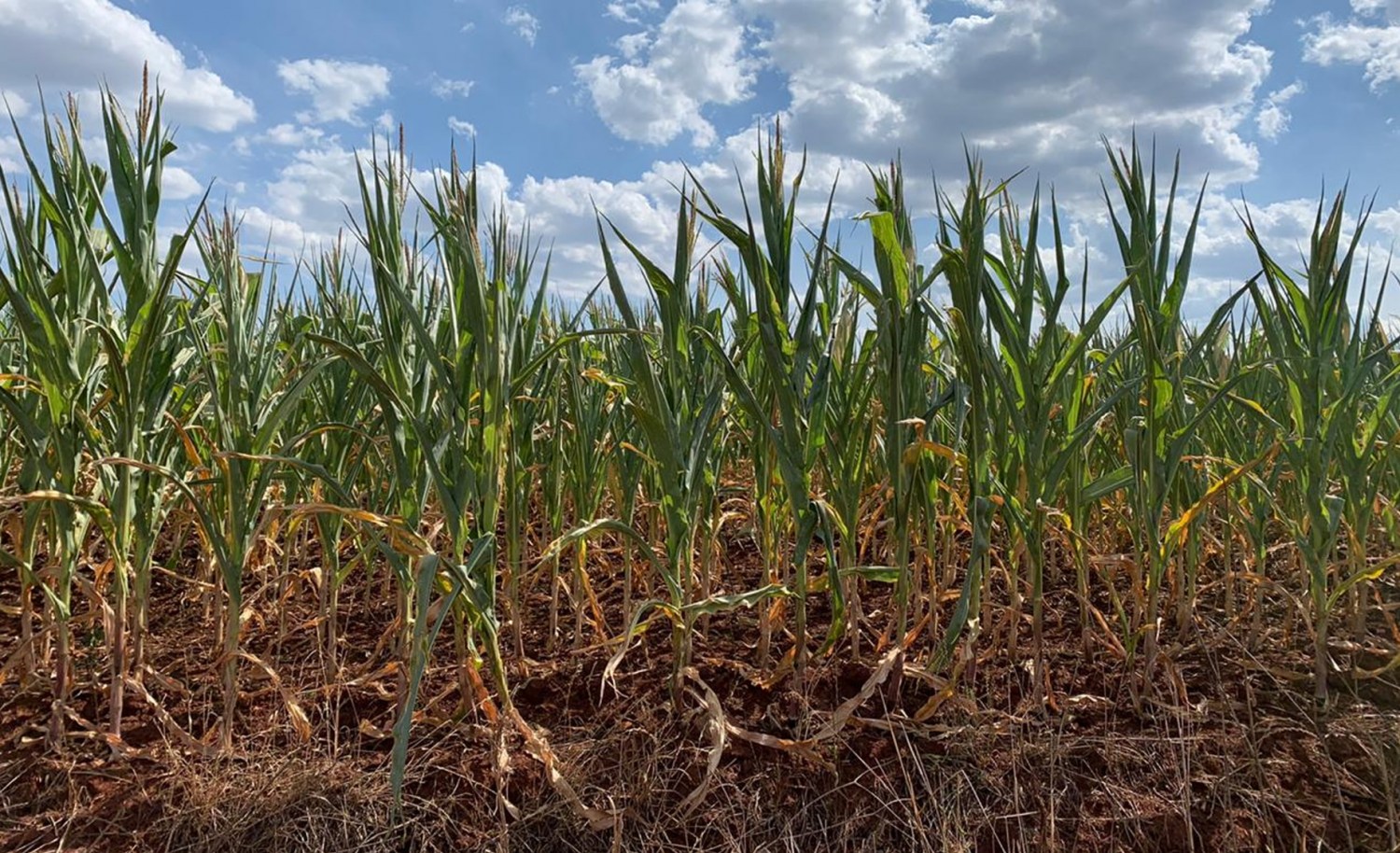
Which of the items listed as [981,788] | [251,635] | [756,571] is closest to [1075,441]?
[981,788]

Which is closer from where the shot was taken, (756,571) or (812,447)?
(812,447)

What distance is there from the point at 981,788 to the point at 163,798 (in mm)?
1526

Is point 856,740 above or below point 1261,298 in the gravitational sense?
Result: below

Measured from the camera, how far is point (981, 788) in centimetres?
154

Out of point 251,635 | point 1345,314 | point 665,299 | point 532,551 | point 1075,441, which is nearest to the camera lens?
point 1075,441

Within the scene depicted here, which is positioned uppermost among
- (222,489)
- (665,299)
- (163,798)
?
(665,299)

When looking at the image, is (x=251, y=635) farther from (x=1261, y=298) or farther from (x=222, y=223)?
(x=1261, y=298)

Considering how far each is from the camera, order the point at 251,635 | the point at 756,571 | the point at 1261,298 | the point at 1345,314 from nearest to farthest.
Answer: the point at 1345,314, the point at 1261,298, the point at 251,635, the point at 756,571

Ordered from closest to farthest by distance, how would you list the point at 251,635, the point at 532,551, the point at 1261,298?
the point at 1261,298, the point at 251,635, the point at 532,551

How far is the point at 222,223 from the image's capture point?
5.61ft

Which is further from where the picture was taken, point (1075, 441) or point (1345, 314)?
point (1345, 314)

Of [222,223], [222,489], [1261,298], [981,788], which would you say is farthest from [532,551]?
[1261,298]

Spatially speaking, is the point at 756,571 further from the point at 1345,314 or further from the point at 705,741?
the point at 1345,314

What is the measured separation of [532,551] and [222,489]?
129 cm
